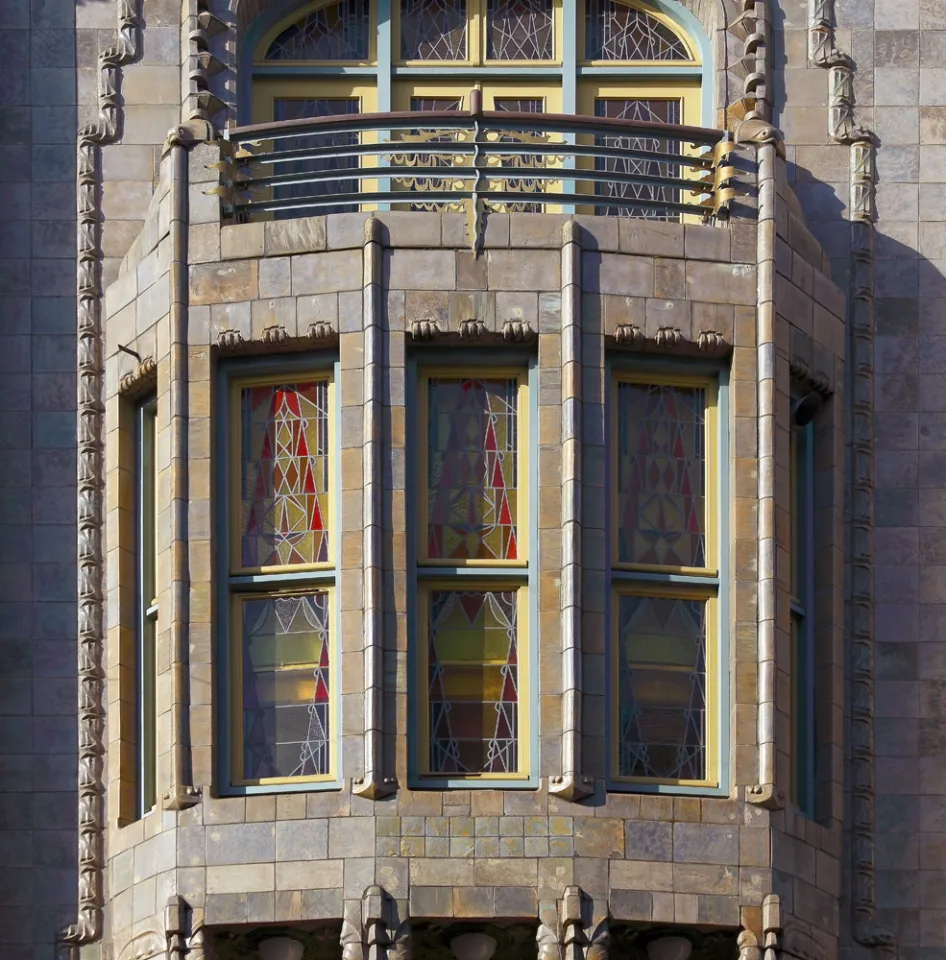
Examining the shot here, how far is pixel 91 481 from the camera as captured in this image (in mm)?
28266

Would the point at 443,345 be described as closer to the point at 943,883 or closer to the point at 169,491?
the point at 169,491

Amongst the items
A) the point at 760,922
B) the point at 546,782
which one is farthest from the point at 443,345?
the point at 760,922

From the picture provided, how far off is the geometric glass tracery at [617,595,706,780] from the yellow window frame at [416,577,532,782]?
775 millimetres

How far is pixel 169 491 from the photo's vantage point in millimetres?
26828

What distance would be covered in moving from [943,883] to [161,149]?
9624 mm

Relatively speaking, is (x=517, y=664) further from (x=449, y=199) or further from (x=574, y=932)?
(x=449, y=199)

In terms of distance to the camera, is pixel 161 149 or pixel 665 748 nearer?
pixel 665 748

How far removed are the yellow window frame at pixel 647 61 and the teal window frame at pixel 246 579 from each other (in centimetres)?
479

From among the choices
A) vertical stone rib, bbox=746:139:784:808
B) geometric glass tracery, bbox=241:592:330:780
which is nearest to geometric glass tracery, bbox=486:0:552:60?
vertical stone rib, bbox=746:139:784:808

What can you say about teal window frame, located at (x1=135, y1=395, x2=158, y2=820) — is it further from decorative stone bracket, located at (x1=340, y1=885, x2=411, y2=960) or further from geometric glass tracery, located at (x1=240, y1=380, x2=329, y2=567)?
decorative stone bracket, located at (x1=340, y1=885, x2=411, y2=960)

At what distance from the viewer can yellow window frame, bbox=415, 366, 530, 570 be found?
26500 millimetres

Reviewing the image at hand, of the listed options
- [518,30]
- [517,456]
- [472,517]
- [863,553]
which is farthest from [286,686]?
Answer: [518,30]

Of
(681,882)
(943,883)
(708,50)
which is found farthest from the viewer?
(708,50)

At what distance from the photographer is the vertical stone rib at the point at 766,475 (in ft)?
85.5
